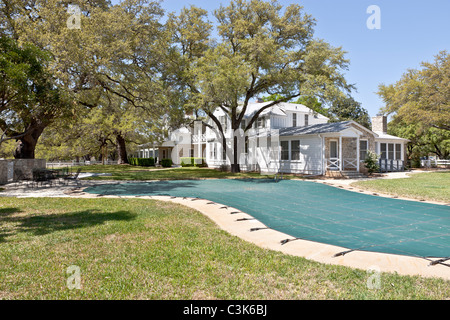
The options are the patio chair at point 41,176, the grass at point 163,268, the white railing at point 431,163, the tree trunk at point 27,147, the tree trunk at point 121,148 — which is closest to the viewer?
the grass at point 163,268

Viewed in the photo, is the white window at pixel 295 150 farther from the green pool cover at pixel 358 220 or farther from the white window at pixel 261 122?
the green pool cover at pixel 358 220

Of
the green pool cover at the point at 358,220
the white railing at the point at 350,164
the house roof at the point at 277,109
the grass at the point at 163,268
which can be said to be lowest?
the green pool cover at the point at 358,220

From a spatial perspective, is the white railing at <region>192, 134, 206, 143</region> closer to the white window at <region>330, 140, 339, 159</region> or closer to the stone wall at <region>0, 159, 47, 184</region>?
the white window at <region>330, 140, 339, 159</region>

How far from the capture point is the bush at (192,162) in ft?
115

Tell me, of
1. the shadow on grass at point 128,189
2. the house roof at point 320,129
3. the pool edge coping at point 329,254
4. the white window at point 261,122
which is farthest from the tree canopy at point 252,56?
the pool edge coping at point 329,254

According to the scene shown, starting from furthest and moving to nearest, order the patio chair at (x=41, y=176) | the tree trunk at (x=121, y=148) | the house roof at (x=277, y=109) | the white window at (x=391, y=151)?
1. the tree trunk at (x=121, y=148)
2. the house roof at (x=277, y=109)
3. the white window at (x=391, y=151)
4. the patio chair at (x=41, y=176)

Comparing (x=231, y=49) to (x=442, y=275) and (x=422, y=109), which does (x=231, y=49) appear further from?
(x=442, y=275)

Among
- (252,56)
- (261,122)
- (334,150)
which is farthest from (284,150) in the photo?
→ (252,56)

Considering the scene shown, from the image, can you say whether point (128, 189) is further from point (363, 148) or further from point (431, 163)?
point (431, 163)

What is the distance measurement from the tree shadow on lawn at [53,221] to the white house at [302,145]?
16469mm

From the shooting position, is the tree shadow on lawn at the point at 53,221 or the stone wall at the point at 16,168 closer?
the tree shadow on lawn at the point at 53,221

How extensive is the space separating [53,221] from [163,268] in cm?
450
